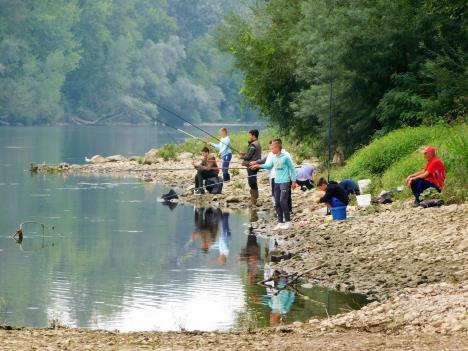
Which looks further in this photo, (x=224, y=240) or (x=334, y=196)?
(x=224, y=240)

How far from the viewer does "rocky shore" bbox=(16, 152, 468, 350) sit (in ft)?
41.7

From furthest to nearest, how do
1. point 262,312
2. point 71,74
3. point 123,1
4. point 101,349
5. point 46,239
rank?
1. point 123,1
2. point 71,74
3. point 46,239
4. point 262,312
5. point 101,349

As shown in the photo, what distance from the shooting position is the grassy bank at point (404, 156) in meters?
24.8

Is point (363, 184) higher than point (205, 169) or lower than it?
lower

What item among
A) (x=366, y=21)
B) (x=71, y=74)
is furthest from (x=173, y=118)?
(x=366, y=21)

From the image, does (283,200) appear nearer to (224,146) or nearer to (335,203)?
(335,203)

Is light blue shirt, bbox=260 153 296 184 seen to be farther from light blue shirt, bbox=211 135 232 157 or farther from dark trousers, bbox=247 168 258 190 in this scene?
light blue shirt, bbox=211 135 232 157

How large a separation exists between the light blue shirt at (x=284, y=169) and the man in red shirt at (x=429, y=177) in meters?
2.18

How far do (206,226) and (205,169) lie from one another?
14.3 ft

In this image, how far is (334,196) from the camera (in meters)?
23.5

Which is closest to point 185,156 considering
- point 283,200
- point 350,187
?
point 350,187

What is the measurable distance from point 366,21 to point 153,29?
358 feet

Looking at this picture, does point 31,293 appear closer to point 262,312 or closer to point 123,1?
point 262,312

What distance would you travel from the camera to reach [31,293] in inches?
727
